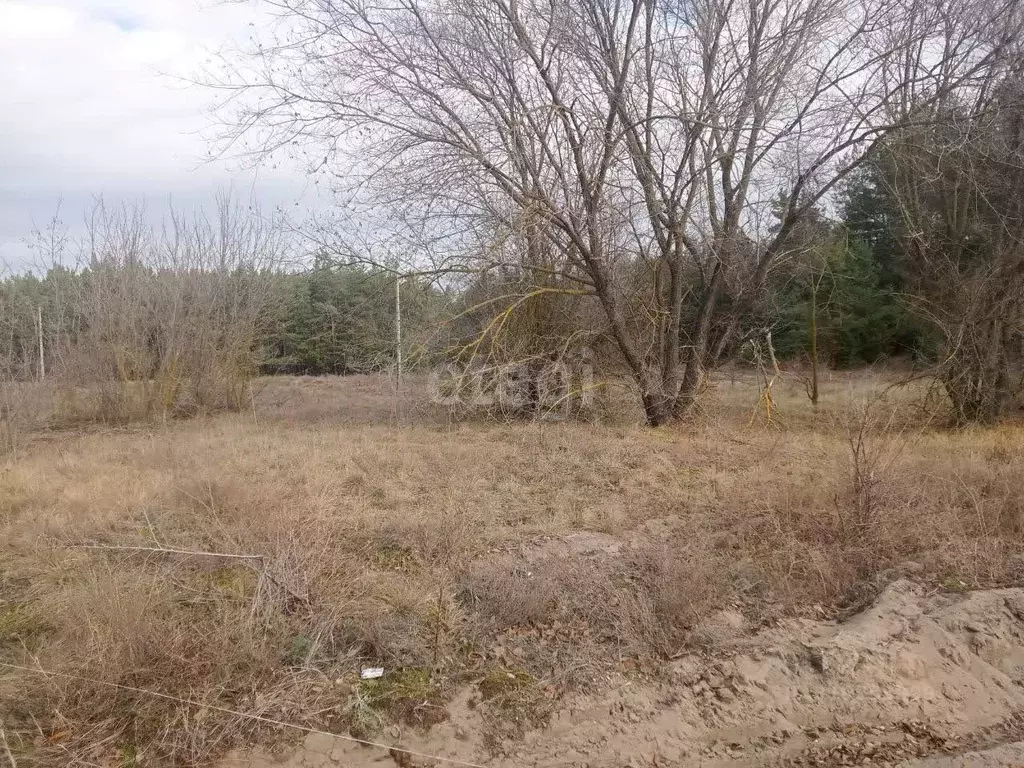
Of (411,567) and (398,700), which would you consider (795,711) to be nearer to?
(398,700)

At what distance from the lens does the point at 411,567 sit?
16.9 feet

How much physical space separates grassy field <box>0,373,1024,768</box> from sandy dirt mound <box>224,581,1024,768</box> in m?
0.16

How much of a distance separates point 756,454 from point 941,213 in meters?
6.74

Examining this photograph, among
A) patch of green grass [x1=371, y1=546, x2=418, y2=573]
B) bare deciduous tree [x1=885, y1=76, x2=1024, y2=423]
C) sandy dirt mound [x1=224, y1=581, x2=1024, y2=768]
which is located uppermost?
bare deciduous tree [x1=885, y1=76, x2=1024, y2=423]

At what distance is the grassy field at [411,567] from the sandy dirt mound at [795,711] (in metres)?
0.16

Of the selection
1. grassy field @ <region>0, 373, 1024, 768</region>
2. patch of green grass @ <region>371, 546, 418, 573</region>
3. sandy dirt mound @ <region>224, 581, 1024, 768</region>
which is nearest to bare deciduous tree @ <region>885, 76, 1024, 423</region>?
grassy field @ <region>0, 373, 1024, 768</region>

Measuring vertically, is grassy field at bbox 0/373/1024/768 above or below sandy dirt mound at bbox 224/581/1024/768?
above

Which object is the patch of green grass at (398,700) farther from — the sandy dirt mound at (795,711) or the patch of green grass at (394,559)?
the patch of green grass at (394,559)

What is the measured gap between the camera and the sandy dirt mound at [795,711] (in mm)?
3283

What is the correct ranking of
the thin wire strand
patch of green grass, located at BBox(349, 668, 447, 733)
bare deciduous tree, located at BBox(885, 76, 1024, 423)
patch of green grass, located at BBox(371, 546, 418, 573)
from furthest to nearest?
bare deciduous tree, located at BBox(885, 76, 1024, 423), patch of green grass, located at BBox(371, 546, 418, 573), patch of green grass, located at BBox(349, 668, 447, 733), the thin wire strand

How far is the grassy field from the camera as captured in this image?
348cm

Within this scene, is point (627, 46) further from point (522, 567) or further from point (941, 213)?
point (522, 567)

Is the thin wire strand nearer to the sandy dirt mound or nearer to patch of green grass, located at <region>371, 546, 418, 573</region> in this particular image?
the sandy dirt mound

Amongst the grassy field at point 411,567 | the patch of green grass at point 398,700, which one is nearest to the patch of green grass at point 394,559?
the grassy field at point 411,567
